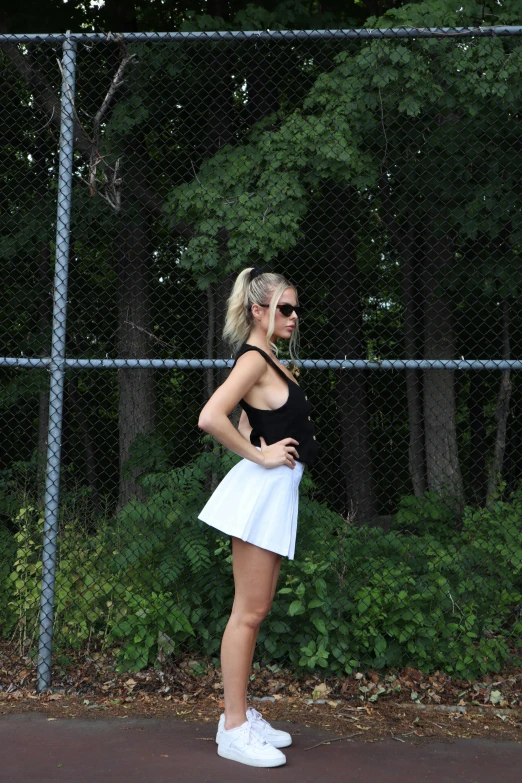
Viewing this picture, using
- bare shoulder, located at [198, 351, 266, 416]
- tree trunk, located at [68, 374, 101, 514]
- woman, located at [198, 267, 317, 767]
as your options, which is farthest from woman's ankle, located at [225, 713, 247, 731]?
tree trunk, located at [68, 374, 101, 514]

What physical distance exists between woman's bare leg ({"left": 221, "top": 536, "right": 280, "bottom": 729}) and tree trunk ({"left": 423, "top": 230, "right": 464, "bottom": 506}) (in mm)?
5333

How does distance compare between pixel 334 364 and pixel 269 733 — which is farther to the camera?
pixel 334 364

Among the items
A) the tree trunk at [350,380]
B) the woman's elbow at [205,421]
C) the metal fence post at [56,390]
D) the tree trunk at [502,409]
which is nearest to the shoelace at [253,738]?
the woman's elbow at [205,421]

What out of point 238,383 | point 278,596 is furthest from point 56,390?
point 278,596

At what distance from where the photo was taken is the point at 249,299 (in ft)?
11.7

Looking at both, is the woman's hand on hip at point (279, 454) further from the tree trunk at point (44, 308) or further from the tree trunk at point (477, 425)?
the tree trunk at point (477, 425)

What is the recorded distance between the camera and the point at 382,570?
16.2 ft

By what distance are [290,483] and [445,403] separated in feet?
19.8

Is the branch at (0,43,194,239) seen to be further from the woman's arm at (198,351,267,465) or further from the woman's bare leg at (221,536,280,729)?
the woman's bare leg at (221,536,280,729)

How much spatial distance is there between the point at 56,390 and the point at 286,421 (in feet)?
5.06

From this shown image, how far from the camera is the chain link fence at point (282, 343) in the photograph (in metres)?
4.69

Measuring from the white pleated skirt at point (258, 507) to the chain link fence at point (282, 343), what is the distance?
108 centimetres

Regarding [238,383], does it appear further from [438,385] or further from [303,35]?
[438,385]

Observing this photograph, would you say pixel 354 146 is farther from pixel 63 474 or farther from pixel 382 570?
pixel 63 474
